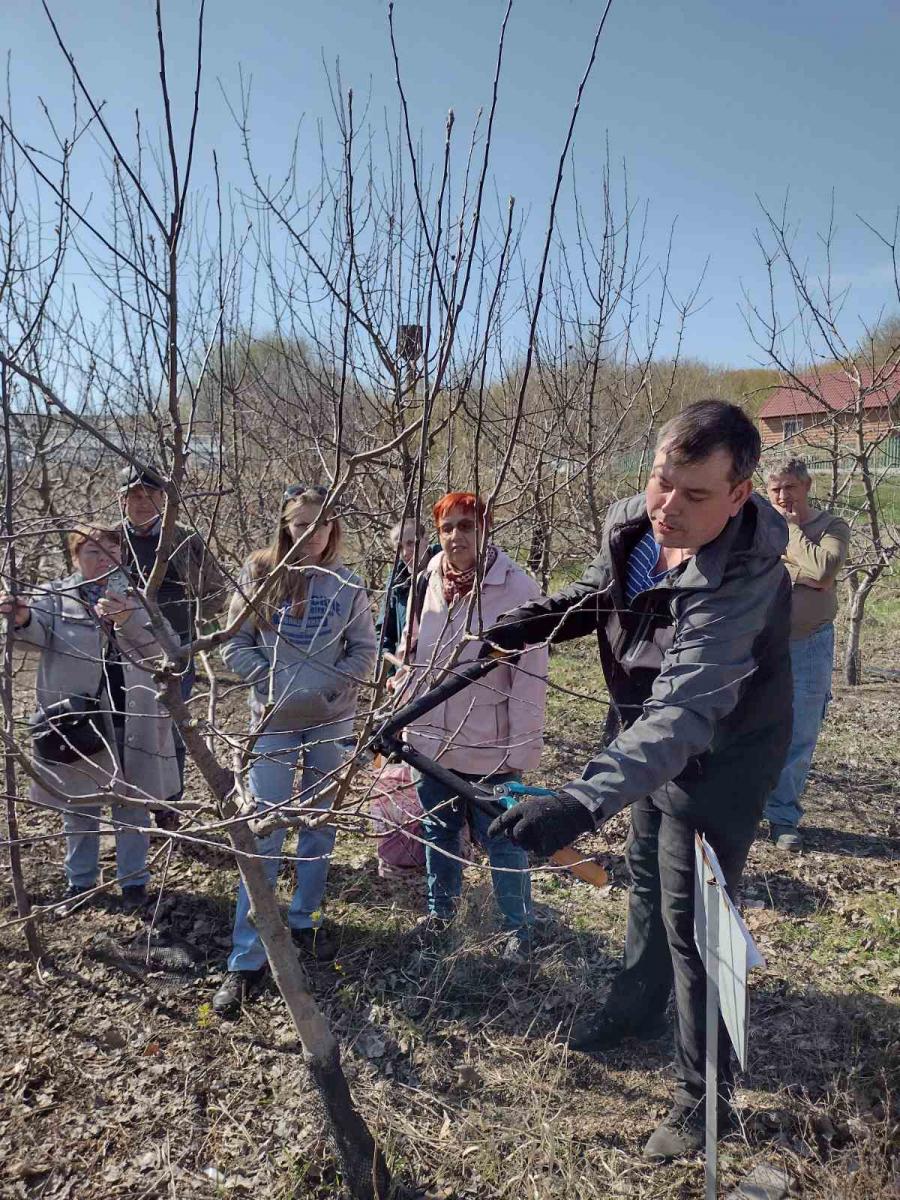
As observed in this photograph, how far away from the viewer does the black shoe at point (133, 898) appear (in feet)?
11.1

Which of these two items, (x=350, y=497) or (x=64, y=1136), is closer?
(x=64, y=1136)

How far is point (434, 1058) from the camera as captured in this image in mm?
2613

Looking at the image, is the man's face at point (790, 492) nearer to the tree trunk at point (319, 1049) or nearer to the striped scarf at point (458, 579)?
the striped scarf at point (458, 579)

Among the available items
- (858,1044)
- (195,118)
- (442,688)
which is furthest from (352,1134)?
(195,118)

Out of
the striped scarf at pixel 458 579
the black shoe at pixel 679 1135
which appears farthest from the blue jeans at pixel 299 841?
the black shoe at pixel 679 1135

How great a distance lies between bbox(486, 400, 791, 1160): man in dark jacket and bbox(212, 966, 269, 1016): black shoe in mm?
1153

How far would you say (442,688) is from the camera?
2.04 m

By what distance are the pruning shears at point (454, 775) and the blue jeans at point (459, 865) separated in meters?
0.78

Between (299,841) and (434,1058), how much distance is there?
0.89 meters

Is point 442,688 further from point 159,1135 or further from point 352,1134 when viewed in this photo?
point 159,1135

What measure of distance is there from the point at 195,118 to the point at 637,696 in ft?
5.69

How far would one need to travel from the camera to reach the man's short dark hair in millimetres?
1846

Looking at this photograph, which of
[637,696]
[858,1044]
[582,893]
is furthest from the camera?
[582,893]

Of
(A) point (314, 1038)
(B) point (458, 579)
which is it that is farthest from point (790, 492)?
(A) point (314, 1038)
